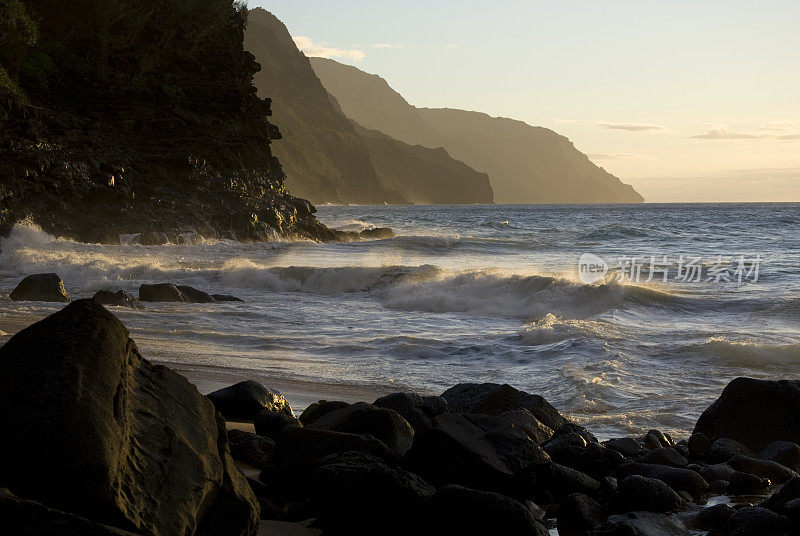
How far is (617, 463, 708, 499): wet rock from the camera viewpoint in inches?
183

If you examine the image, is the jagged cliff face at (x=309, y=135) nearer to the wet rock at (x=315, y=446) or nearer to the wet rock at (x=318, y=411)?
the wet rock at (x=318, y=411)

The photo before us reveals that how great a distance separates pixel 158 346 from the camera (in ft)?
31.8

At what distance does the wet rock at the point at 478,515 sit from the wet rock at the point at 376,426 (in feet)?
3.50

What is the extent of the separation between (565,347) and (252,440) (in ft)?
19.5

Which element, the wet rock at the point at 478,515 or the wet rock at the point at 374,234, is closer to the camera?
the wet rock at the point at 478,515

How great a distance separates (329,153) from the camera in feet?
520

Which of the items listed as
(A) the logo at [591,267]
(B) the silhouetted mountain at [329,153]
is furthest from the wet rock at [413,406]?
(B) the silhouetted mountain at [329,153]

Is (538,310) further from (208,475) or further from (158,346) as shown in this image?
(208,475)

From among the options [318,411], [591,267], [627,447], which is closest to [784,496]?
[627,447]

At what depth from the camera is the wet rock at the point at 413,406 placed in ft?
18.3

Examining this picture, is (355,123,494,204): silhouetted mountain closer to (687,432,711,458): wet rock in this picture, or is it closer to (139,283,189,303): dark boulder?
(139,283,189,303): dark boulder

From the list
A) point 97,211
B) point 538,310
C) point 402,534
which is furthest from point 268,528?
point 97,211

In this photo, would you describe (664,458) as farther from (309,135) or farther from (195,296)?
(309,135)

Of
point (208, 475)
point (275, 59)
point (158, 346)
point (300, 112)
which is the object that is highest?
point (275, 59)
